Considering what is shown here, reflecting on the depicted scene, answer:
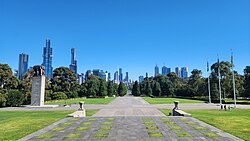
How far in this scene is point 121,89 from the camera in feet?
319

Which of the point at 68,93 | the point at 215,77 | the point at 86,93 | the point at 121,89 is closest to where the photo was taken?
the point at 215,77

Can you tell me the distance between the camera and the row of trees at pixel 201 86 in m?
49.8

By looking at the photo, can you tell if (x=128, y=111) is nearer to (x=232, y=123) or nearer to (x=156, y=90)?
(x=232, y=123)

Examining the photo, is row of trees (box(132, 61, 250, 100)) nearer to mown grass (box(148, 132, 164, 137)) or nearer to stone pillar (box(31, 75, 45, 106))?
mown grass (box(148, 132, 164, 137))

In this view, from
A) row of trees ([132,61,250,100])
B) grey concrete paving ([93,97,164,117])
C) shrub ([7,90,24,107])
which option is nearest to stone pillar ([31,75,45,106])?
shrub ([7,90,24,107])

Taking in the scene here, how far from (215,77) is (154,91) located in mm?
34239

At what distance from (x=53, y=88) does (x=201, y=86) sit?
153ft

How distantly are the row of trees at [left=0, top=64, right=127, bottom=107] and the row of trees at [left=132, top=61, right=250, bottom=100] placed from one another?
19101mm

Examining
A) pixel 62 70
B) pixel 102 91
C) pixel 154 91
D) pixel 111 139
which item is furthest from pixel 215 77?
pixel 111 139

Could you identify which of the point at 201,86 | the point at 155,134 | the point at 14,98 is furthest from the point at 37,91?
the point at 201,86

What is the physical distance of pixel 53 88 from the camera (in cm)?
5622

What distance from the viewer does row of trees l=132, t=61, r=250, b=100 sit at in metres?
49.8

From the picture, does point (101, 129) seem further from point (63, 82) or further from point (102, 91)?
point (102, 91)

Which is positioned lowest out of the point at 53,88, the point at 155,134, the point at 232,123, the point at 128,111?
the point at 128,111
